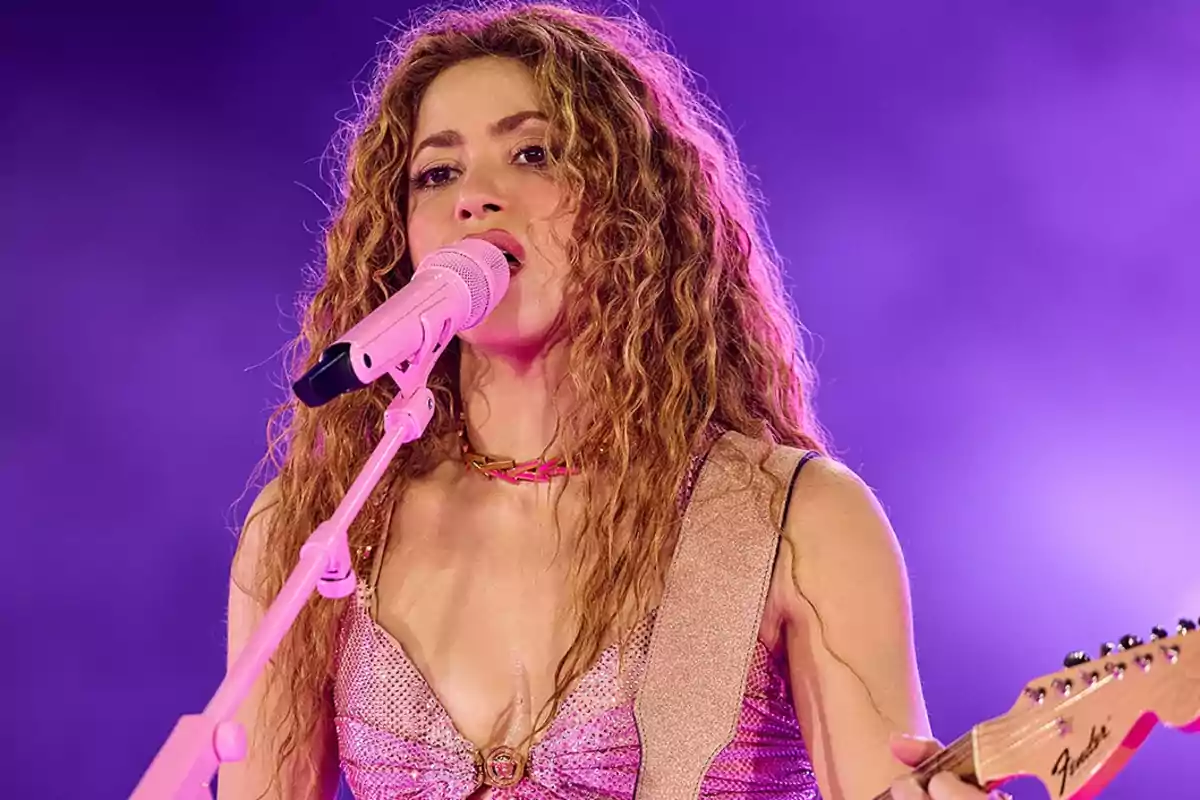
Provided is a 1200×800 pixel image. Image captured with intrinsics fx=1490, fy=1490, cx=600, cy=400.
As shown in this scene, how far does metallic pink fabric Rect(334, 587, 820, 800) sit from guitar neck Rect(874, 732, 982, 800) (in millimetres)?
570

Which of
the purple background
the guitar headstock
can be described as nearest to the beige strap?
the guitar headstock

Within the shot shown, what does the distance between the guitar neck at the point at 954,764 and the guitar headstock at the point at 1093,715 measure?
0.01 meters

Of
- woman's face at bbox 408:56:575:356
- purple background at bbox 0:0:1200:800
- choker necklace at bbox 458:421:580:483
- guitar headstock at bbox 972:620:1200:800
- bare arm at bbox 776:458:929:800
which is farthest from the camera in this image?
purple background at bbox 0:0:1200:800

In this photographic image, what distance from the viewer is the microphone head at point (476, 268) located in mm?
1651

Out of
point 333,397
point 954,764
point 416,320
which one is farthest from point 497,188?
point 954,764

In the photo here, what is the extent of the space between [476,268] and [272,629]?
53 centimetres

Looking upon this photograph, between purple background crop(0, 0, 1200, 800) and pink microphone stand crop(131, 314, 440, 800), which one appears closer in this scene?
pink microphone stand crop(131, 314, 440, 800)

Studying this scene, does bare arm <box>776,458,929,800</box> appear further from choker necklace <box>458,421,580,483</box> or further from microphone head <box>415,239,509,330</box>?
microphone head <box>415,239,509,330</box>

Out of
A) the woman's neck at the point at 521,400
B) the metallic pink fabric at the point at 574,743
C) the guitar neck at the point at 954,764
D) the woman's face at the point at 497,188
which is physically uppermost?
the woman's face at the point at 497,188

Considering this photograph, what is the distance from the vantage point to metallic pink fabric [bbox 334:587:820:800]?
1941 mm

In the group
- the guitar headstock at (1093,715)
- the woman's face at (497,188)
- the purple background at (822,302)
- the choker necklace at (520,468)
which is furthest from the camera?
the purple background at (822,302)

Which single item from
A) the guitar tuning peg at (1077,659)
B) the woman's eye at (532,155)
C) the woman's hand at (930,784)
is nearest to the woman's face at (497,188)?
the woman's eye at (532,155)

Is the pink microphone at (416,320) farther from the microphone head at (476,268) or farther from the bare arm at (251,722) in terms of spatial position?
the bare arm at (251,722)

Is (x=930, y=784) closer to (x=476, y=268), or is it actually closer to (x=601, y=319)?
(x=476, y=268)
